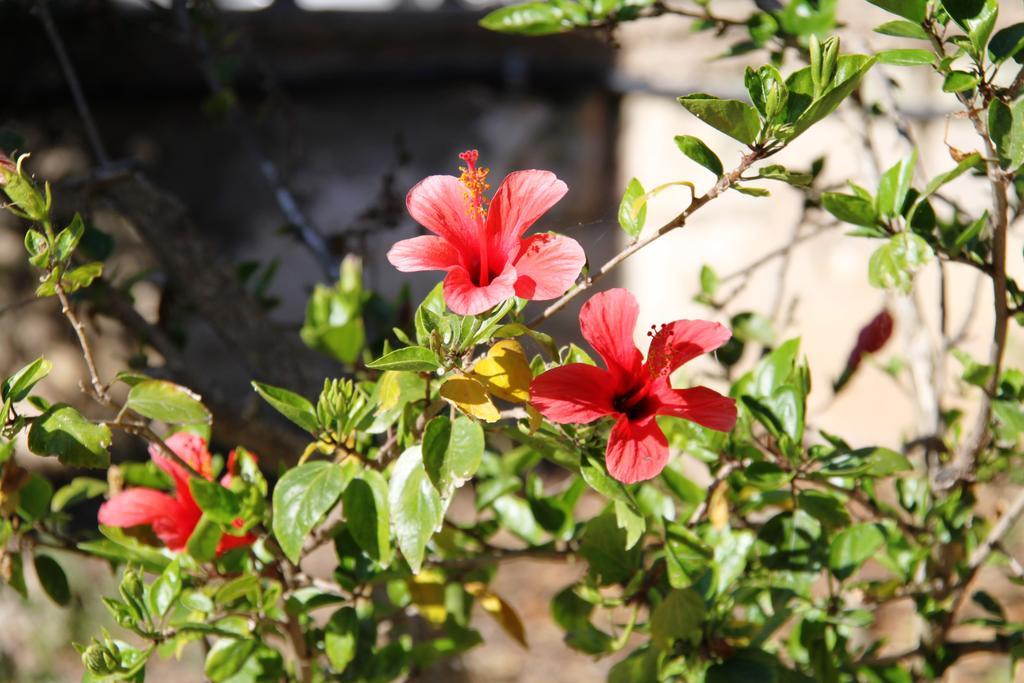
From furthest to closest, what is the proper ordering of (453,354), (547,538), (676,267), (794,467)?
1. (676,267)
2. (547,538)
3. (794,467)
4. (453,354)

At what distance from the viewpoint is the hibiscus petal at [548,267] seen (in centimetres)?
73

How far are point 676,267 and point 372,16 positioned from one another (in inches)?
42.2

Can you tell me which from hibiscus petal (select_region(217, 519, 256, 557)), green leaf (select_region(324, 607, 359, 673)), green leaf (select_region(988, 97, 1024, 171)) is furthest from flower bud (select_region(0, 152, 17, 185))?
green leaf (select_region(988, 97, 1024, 171))

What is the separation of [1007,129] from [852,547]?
494mm

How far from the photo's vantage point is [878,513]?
1128 mm

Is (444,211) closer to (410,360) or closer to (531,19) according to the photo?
(410,360)

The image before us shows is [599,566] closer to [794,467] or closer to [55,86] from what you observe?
[794,467]

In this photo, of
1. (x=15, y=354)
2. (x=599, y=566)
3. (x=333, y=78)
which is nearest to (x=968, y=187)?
(x=333, y=78)

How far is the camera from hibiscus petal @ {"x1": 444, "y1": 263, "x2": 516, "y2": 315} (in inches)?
27.9

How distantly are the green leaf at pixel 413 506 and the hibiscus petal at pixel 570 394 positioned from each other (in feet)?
0.37

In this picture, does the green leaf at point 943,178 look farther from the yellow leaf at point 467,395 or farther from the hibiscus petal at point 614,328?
the yellow leaf at point 467,395

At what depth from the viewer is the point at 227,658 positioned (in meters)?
0.99

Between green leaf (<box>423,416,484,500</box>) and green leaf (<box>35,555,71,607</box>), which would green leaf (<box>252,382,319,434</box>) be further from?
green leaf (<box>35,555,71,607</box>)

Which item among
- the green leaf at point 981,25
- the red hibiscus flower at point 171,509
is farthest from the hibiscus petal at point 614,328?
the red hibiscus flower at point 171,509
